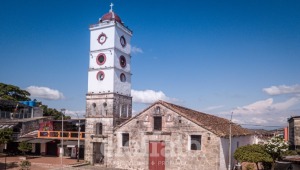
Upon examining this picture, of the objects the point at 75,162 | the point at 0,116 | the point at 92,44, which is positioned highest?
the point at 92,44

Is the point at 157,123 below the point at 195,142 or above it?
above

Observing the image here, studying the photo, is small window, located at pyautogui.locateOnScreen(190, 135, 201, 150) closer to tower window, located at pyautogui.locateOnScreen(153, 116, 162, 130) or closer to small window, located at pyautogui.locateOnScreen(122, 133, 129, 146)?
tower window, located at pyautogui.locateOnScreen(153, 116, 162, 130)

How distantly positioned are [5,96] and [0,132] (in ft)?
100

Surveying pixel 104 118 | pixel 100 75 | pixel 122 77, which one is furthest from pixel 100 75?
pixel 104 118

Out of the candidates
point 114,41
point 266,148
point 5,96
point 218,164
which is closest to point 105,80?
point 114,41

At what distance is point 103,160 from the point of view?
117 ft

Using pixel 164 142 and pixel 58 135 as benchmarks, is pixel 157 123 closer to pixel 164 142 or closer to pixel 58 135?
pixel 164 142

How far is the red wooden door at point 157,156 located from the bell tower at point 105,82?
18.8ft

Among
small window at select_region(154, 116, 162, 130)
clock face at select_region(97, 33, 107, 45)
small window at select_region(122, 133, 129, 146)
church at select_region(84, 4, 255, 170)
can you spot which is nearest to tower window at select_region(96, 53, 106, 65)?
church at select_region(84, 4, 255, 170)

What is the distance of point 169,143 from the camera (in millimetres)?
30812

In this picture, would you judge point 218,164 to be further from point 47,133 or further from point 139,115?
point 47,133

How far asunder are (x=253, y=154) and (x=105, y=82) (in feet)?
61.4

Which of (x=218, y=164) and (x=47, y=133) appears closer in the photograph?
(x=218, y=164)

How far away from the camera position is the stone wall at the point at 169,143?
28.5m
